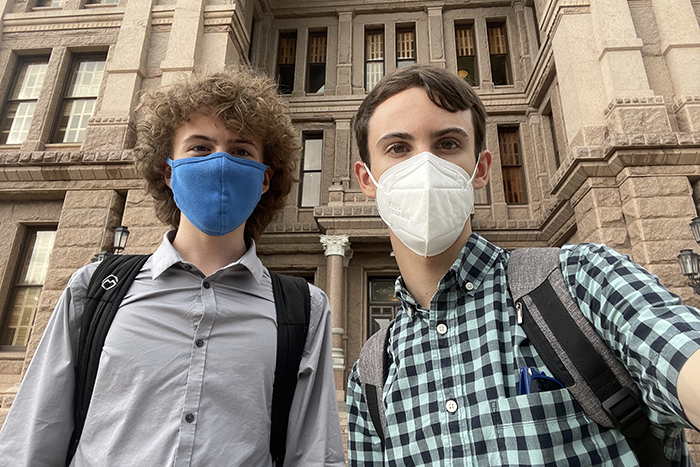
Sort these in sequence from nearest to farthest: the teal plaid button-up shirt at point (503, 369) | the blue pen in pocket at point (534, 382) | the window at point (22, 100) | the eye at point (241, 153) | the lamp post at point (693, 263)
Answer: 1. the teal plaid button-up shirt at point (503, 369)
2. the blue pen in pocket at point (534, 382)
3. the eye at point (241, 153)
4. the lamp post at point (693, 263)
5. the window at point (22, 100)

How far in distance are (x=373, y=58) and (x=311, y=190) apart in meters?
5.21

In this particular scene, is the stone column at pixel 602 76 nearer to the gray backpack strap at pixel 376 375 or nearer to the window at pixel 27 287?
the gray backpack strap at pixel 376 375

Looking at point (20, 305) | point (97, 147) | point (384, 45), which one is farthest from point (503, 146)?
point (20, 305)

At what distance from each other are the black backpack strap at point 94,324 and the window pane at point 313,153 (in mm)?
10743

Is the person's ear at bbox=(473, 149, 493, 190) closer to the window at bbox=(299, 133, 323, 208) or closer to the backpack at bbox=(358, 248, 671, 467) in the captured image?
the backpack at bbox=(358, 248, 671, 467)

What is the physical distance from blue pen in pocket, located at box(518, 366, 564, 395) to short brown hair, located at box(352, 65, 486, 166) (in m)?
0.99

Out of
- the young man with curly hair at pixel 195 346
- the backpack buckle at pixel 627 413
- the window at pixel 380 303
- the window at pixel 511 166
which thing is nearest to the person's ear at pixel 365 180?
the young man with curly hair at pixel 195 346

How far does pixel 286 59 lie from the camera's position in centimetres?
1372

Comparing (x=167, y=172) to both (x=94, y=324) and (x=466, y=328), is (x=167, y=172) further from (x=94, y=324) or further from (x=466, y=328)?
(x=466, y=328)

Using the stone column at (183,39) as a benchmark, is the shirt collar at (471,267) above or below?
below

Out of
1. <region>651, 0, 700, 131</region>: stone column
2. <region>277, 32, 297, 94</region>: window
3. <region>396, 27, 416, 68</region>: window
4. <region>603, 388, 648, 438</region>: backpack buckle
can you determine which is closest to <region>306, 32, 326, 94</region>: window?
<region>277, 32, 297, 94</region>: window

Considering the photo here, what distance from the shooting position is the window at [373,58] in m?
13.1

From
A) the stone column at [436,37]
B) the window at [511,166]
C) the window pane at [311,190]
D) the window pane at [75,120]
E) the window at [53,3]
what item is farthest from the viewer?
the stone column at [436,37]

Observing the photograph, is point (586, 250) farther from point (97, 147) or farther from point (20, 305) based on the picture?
point (20, 305)
